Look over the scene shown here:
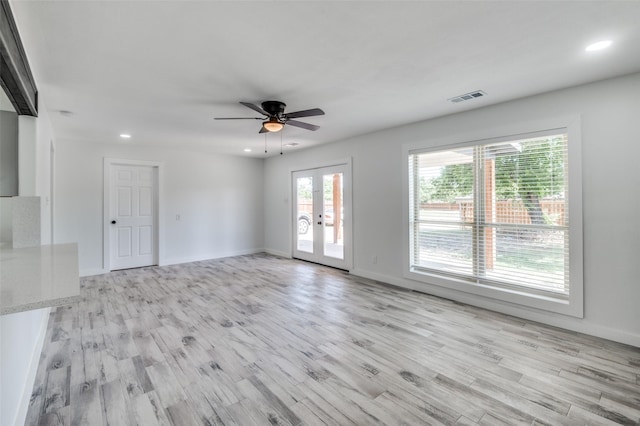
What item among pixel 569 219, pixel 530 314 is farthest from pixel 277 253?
pixel 569 219

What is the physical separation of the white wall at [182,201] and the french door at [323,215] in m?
1.47

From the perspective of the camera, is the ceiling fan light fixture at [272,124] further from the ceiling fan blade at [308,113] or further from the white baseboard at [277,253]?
the white baseboard at [277,253]

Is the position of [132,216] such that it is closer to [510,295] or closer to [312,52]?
[312,52]

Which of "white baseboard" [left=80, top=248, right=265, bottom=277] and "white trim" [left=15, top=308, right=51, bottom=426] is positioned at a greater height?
"white baseboard" [left=80, top=248, right=265, bottom=277]

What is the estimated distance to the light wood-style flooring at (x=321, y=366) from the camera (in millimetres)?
1924

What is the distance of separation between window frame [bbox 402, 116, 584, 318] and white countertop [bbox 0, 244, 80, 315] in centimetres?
407

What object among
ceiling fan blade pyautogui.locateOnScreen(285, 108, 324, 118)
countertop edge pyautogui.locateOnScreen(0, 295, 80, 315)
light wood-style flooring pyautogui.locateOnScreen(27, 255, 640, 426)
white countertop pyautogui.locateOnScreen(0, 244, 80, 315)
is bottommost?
light wood-style flooring pyautogui.locateOnScreen(27, 255, 640, 426)

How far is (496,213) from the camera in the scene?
3668mm

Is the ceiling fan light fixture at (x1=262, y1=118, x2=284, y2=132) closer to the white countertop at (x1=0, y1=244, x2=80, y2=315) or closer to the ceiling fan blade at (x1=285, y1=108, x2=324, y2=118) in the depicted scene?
the ceiling fan blade at (x1=285, y1=108, x2=324, y2=118)

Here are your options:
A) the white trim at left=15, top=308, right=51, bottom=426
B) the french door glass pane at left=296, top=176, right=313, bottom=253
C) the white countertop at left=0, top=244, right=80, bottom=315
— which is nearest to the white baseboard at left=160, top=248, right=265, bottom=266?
the french door glass pane at left=296, top=176, right=313, bottom=253

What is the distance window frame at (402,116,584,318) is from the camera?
3047 mm

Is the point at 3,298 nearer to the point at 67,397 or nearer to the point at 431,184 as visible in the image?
the point at 67,397

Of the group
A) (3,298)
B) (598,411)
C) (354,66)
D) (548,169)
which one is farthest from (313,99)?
(598,411)

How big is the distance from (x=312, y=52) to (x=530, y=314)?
3.66m
